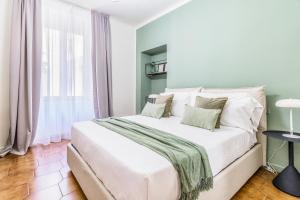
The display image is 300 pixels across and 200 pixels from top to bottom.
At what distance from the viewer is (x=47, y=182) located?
172cm

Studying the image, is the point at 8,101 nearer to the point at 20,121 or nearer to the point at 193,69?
the point at 20,121

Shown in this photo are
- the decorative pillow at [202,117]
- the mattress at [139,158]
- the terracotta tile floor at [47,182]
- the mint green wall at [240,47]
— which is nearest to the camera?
the mattress at [139,158]

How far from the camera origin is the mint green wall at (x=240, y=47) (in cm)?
189

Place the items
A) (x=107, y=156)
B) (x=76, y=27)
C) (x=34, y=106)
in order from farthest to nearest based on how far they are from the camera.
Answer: (x=76, y=27) < (x=34, y=106) < (x=107, y=156)

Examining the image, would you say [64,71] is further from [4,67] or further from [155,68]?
[155,68]

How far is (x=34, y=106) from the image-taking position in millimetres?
2695

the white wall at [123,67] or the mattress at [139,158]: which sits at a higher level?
the white wall at [123,67]

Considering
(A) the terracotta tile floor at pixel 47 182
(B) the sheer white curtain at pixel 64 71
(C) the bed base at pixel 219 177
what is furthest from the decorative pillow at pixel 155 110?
(B) the sheer white curtain at pixel 64 71

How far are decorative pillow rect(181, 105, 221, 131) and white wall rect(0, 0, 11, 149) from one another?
2774 millimetres

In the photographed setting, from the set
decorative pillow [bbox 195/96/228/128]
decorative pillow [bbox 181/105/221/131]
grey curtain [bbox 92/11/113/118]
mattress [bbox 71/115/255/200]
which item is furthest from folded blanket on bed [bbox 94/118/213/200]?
grey curtain [bbox 92/11/113/118]

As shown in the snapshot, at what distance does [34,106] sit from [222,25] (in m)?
3.31

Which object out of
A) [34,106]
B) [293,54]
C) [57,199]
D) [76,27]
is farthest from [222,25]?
[34,106]

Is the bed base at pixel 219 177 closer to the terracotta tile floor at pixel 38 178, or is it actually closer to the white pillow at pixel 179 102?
the terracotta tile floor at pixel 38 178

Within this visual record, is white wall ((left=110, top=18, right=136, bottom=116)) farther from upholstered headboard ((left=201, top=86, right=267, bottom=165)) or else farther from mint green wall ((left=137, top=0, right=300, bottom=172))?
upholstered headboard ((left=201, top=86, right=267, bottom=165))
